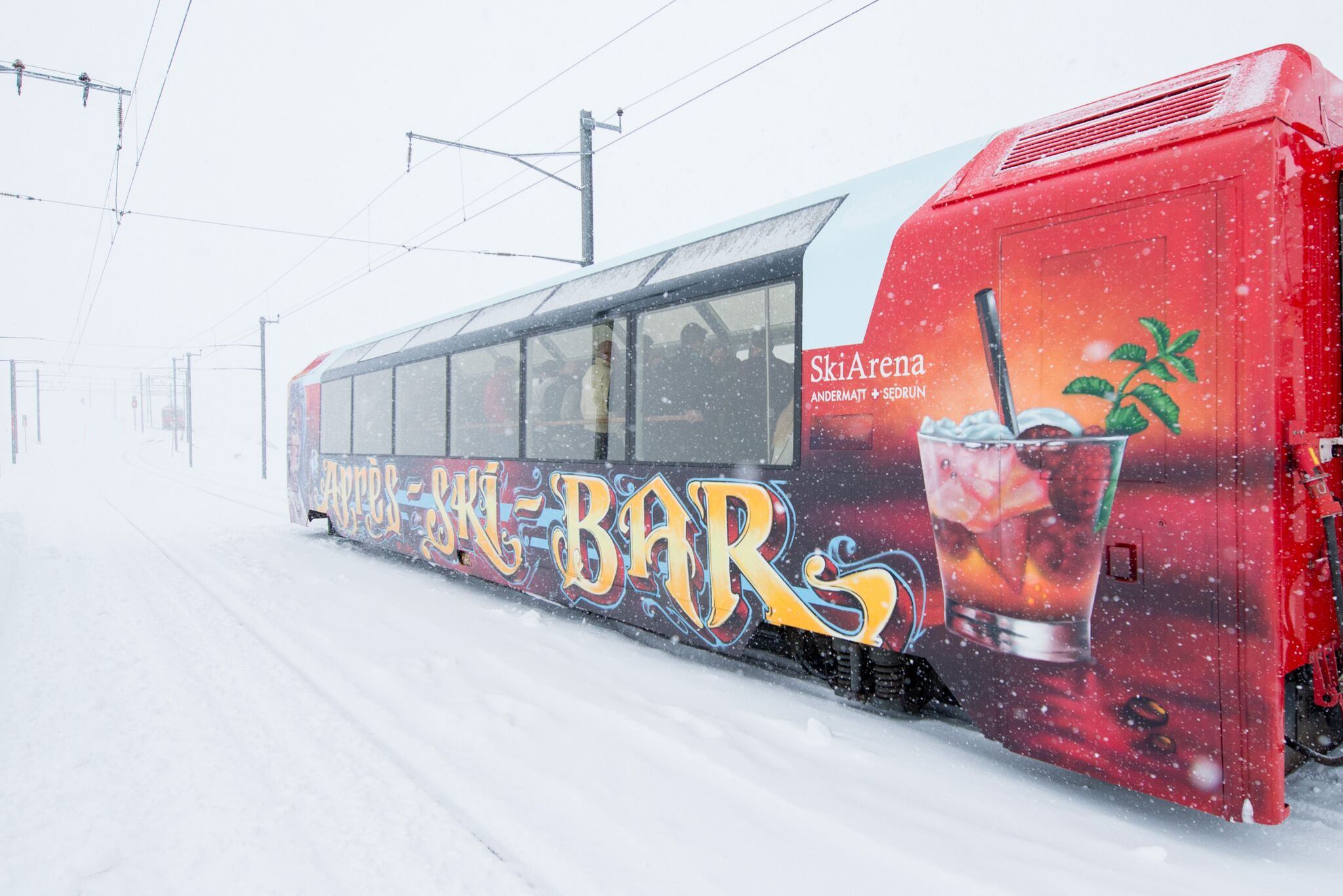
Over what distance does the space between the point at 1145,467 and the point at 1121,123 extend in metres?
1.40

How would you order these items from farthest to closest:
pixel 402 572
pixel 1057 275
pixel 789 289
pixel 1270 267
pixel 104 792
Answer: pixel 402 572
pixel 789 289
pixel 104 792
pixel 1057 275
pixel 1270 267

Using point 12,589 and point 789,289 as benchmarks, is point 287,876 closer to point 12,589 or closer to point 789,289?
point 789,289

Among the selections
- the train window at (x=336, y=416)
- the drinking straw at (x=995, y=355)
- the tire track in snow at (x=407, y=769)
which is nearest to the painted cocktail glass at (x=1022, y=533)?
the drinking straw at (x=995, y=355)

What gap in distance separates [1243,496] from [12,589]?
9.39m

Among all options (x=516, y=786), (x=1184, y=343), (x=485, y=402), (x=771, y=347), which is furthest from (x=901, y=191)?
(x=485, y=402)

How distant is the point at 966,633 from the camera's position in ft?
10.1

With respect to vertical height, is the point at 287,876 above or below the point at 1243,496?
below

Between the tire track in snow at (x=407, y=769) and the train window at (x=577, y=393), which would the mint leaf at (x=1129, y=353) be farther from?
the train window at (x=577, y=393)

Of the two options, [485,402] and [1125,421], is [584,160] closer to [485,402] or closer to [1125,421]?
[485,402]

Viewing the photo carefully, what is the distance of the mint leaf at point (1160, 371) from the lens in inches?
99.0

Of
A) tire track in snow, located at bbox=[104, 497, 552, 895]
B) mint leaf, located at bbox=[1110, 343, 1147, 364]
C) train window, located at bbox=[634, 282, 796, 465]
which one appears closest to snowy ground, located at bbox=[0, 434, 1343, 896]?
tire track in snow, located at bbox=[104, 497, 552, 895]

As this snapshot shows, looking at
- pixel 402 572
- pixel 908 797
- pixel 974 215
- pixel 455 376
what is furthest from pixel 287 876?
pixel 402 572

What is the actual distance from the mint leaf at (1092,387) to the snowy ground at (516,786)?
1.59 metres

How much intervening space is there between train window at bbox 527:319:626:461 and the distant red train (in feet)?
2.08
